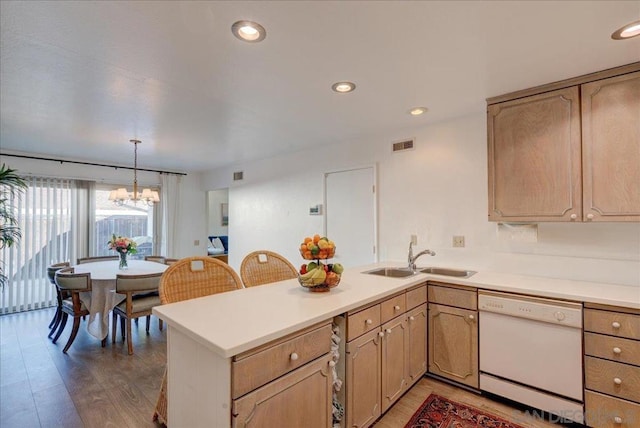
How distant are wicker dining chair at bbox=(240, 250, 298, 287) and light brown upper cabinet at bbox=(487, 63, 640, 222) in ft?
5.86

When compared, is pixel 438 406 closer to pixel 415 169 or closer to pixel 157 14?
pixel 415 169


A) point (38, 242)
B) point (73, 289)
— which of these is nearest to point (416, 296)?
point (73, 289)

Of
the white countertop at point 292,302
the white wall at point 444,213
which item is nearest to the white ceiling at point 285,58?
the white wall at point 444,213

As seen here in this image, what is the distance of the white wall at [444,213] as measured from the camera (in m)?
2.29

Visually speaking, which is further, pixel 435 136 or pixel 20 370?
pixel 435 136

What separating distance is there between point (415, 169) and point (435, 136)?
1.24 ft

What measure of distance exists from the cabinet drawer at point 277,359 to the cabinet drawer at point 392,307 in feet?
1.84

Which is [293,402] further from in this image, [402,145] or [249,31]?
[402,145]

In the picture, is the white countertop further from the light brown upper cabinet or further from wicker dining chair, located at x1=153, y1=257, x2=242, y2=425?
the light brown upper cabinet

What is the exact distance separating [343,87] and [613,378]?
2.52 meters

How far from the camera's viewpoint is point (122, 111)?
106 inches

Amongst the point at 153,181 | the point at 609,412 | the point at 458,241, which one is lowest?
the point at 609,412

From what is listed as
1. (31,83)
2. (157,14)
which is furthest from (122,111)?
(157,14)

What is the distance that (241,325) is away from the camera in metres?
1.31
